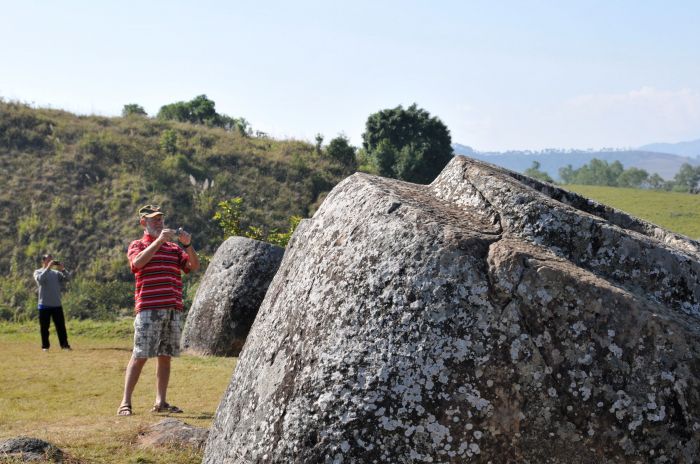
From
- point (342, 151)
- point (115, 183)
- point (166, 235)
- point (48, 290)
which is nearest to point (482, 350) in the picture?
point (166, 235)

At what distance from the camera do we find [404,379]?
4.66 metres

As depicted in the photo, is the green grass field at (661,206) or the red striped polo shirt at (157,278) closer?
the red striped polo shirt at (157,278)

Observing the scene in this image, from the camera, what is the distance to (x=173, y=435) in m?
8.20

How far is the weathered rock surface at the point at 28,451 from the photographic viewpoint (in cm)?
709

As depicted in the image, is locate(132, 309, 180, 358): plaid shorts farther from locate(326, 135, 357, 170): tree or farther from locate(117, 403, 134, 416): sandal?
locate(326, 135, 357, 170): tree

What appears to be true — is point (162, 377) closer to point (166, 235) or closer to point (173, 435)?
point (166, 235)

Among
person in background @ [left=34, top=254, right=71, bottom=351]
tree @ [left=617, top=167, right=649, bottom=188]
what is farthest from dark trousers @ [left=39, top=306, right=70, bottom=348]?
tree @ [left=617, top=167, right=649, bottom=188]

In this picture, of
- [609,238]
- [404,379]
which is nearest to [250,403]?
[404,379]

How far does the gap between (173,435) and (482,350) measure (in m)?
4.51

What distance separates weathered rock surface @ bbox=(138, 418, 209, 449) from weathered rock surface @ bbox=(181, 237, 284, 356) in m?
9.10

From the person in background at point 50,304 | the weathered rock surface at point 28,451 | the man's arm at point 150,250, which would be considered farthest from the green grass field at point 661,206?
the weathered rock surface at point 28,451

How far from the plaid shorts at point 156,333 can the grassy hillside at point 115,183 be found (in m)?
21.7

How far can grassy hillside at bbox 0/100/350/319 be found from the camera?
38.0 m

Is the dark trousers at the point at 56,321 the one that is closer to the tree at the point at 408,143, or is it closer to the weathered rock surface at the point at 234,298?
the weathered rock surface at the point at 234,298
